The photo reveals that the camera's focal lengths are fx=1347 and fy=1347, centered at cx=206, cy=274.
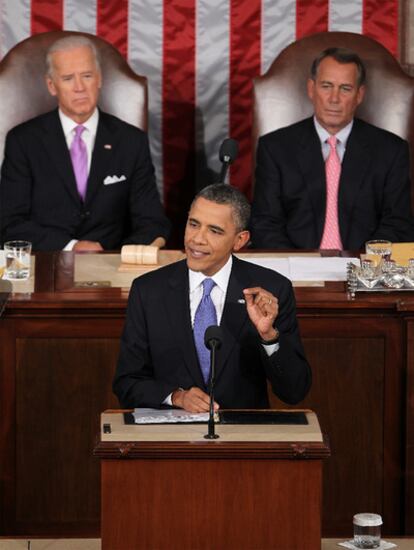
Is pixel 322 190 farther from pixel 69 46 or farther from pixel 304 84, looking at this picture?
pixel 69 46

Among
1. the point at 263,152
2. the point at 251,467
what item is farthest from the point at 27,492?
the point at 263,152

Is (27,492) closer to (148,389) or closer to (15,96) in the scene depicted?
(148,389)

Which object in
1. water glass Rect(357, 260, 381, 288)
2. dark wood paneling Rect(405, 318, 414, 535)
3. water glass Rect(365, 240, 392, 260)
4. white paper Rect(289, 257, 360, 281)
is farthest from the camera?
white paper Rect(289, 257, 360, 281)

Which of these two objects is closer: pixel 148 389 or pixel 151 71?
pixel 148 389

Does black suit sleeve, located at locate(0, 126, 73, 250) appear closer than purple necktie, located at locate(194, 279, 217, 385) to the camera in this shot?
No

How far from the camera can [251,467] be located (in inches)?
111

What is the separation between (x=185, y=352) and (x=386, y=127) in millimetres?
2843

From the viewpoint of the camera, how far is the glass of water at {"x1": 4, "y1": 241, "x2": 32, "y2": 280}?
4516 mm

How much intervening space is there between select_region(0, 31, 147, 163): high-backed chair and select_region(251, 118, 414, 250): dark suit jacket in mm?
728

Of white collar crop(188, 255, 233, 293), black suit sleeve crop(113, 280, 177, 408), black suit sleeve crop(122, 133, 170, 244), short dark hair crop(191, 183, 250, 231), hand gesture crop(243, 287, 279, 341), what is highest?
black suit sleeve crop(122, 133, 170, 244)

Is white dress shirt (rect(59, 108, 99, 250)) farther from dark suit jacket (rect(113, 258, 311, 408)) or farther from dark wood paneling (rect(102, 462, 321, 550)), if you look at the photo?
dark wood paneling (rect(102, 462, 321, 550))

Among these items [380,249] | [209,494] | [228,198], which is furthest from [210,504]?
[380,249]

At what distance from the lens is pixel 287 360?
341 cm

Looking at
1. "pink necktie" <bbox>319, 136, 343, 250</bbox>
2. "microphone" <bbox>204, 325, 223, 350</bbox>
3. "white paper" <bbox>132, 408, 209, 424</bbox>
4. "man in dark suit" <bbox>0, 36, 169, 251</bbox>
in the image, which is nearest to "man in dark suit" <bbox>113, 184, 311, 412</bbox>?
"white paper" <bbox>132, 408, 209, 424</bbox>
